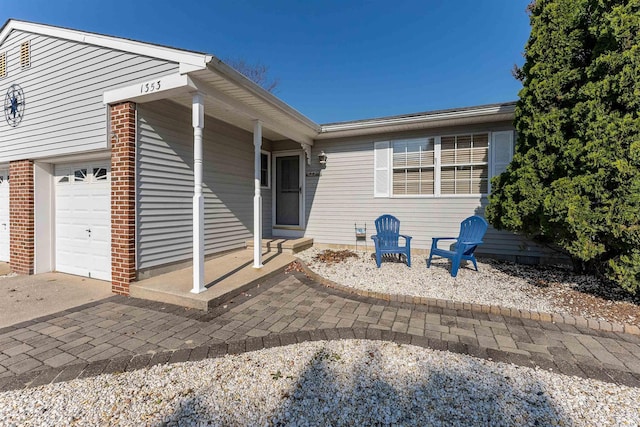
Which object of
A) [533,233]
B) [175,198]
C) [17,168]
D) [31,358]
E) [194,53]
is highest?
[194,53]

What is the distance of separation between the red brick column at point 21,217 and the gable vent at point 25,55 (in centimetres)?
169

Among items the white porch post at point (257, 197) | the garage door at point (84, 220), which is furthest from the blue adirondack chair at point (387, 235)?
the garage door at point (84, 220)

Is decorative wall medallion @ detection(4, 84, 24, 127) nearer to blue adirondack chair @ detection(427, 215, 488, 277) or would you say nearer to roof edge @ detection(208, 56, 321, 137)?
roof edge @ detection(208, 56, 321, 137)

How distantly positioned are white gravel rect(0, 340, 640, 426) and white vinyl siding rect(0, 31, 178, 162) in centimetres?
339

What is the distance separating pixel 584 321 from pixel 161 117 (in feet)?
19.1

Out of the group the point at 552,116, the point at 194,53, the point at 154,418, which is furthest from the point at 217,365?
the point at 552,116

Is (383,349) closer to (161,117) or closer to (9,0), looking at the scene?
(161,117)

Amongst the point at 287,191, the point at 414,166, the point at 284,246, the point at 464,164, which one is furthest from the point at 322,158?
the point at 464,164

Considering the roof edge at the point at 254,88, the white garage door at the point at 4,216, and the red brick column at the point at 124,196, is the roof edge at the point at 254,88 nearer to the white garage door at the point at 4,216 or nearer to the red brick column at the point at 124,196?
the red brick column at the point at 124,196

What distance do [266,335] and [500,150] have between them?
5407 mm

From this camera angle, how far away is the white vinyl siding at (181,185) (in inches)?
155

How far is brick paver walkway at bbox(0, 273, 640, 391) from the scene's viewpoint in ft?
7.14

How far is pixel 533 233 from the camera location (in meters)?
4.08

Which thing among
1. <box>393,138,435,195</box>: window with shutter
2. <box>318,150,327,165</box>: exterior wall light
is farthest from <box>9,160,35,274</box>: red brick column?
<box>393,138,435,195</box>: window with shutter
